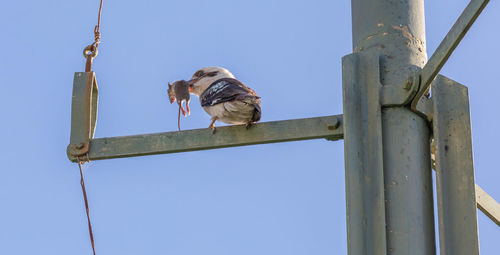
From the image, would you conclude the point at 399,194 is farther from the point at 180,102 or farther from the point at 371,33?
the point at 180,102

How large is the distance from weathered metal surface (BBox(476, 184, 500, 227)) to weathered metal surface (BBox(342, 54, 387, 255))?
28.5 inches

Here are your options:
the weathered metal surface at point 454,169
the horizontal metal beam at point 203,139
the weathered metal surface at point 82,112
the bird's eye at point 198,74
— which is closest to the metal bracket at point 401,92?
the weathered metal surface at point 454,169

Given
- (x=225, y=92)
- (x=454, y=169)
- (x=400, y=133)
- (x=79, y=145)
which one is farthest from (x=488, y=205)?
(x=225, y=92)

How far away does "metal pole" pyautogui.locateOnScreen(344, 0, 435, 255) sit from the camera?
347 cm

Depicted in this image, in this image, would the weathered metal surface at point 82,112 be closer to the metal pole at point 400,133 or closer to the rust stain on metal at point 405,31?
the metal pole at point 400,133

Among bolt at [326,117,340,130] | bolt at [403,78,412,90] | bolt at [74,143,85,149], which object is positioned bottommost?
bolt at [326,117,340,130]

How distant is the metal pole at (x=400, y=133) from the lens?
347 centimetres

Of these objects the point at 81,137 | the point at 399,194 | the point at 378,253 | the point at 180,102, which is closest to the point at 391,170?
the point at 399,194

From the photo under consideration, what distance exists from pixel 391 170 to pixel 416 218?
0.72ft

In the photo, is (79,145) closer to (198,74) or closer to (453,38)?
(453,38)

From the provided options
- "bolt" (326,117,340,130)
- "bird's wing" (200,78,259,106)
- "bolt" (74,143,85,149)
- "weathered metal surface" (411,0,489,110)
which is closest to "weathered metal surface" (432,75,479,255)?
"weathered metal surface" (411,0,489,110)

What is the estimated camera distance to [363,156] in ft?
11.8

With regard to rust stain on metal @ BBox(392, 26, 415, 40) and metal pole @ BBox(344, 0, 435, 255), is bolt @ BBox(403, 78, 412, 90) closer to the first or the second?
metal pole @ BBox(344, 0, 435, 255)

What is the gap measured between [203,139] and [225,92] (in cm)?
198
